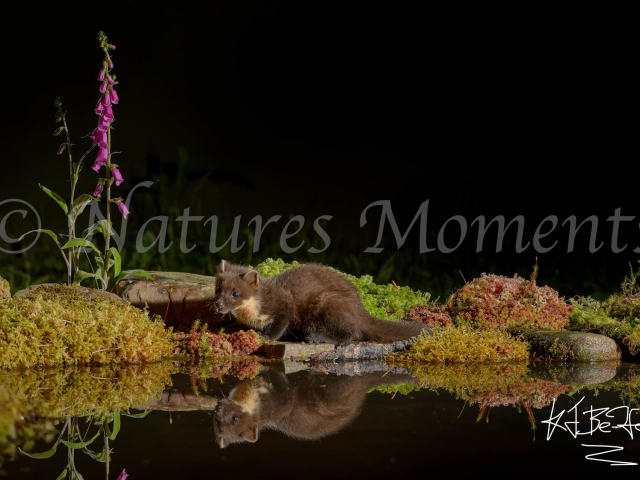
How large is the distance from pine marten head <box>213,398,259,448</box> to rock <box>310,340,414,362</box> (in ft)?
5.96

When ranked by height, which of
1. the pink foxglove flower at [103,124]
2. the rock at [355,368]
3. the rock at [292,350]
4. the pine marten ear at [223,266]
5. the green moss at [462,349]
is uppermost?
the pink foxglove flower at [103,124]

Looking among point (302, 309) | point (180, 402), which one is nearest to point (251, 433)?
point (180, 402)

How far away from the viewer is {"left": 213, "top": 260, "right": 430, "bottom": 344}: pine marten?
244 inches

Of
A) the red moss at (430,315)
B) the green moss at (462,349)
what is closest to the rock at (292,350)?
the green moss at (462,349)

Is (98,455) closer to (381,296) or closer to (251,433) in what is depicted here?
(251,433)

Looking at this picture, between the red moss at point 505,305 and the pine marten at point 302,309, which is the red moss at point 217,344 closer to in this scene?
the pine marten at point 302,309

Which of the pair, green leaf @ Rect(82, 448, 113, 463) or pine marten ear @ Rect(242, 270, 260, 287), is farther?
pine marten ear @ Rect(242, 270, 260, 287)

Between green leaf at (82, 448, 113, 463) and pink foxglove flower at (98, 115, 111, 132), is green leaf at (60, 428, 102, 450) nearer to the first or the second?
green leaf at (82, 448, 113, 463)

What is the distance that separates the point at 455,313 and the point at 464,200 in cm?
358

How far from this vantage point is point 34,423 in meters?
3.64

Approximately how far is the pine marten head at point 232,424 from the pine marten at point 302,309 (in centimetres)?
202

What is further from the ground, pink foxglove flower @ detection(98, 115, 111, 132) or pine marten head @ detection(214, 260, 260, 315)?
pink foxglove flower @ detection(98, 115, 111, 132)

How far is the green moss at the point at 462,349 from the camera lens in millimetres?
5840

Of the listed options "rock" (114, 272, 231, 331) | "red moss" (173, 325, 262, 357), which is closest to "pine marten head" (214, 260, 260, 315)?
"red moss" (173, 325, 262, 357)
